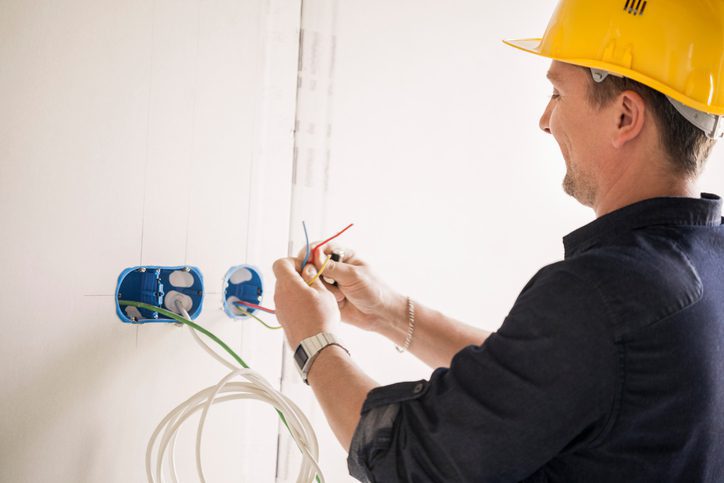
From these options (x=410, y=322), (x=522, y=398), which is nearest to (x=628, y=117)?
(x=522, y=398)

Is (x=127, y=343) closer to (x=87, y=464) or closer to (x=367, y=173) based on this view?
(x=87, y=464)

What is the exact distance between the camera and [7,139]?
1.03 metres

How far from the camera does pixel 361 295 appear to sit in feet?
4.58

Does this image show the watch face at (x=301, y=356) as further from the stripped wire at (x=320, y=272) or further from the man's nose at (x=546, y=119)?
the man's nose at (x=546, y=119)

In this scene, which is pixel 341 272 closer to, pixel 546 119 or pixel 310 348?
pixel 310 348

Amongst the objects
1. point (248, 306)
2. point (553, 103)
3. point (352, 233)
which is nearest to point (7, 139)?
point (248, 306)

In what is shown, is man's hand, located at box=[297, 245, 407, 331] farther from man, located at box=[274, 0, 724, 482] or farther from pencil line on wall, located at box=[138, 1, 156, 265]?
pencil line on wall, located at box=[138, 1, 156, 265]

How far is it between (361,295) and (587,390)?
60 centimetres

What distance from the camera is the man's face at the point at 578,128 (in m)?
1.13

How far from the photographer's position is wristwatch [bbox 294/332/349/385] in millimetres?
1124

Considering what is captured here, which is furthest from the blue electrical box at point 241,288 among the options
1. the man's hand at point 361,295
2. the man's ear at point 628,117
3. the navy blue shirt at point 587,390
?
the man's ear at point 628,117

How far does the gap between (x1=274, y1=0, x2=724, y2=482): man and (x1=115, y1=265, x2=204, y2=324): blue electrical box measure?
199 mm

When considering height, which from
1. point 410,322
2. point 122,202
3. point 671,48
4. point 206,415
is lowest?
point 206,415

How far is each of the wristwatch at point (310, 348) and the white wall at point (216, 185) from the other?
31 cm
